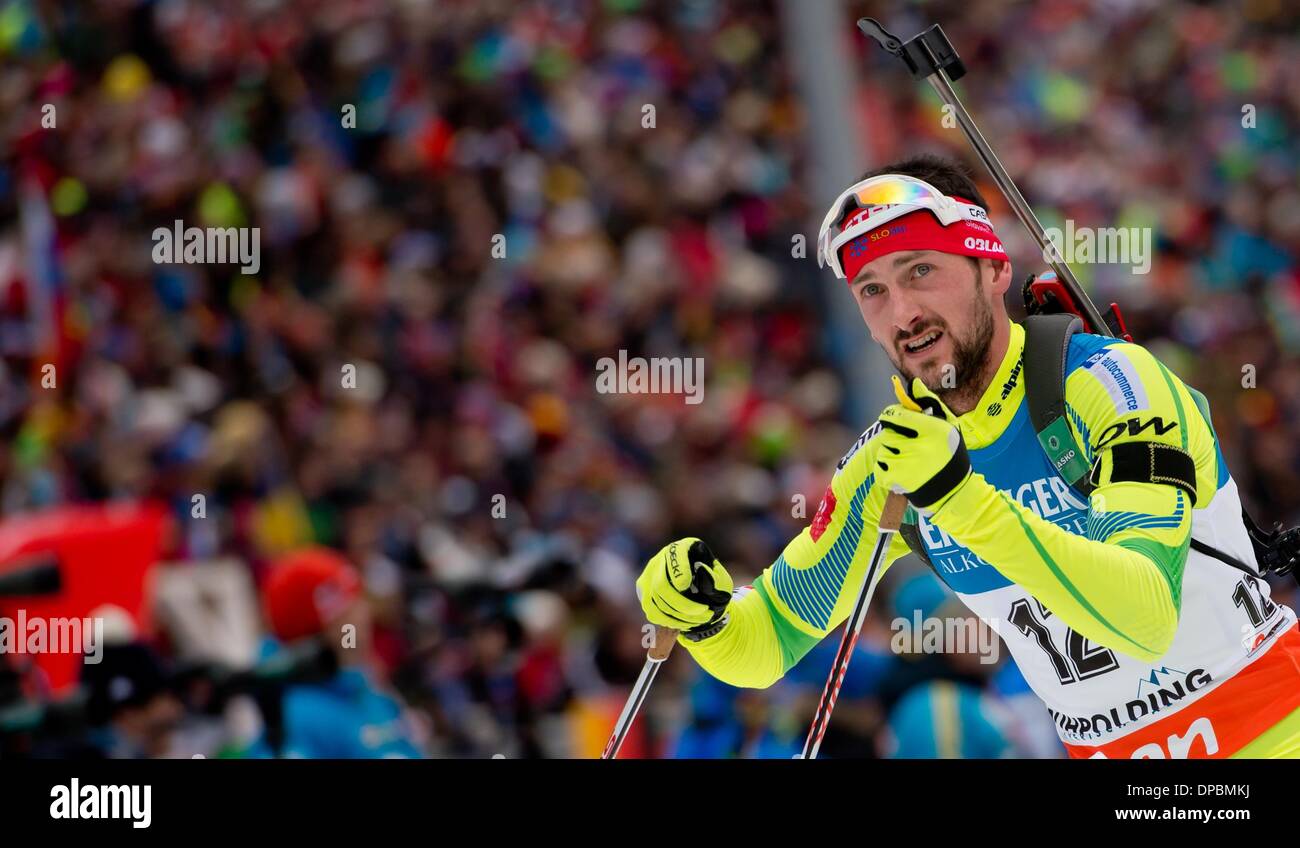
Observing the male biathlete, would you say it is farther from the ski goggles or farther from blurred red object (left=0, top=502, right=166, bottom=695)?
blurred red object (left=0, top=502, right=166, bottom=695)

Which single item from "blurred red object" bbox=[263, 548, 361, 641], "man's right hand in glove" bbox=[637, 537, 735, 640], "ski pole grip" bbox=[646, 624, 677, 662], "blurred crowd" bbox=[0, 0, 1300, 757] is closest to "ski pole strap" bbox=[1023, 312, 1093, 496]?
"man's right hand in glove" bbox=[637, 537, 735, 640]

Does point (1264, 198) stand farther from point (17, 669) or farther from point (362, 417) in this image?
point (17, 669)

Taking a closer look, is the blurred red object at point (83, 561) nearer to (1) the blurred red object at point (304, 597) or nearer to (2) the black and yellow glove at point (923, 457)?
(1) the blurred red object at point (304, 597)

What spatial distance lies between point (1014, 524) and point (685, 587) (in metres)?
0.94

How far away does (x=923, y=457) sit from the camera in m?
3.11

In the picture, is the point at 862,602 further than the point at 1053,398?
Yes

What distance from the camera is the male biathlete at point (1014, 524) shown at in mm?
3143

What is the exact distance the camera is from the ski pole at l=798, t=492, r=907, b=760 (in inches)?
135

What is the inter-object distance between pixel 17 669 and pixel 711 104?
447 centimetres

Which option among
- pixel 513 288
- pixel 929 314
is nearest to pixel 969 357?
pixel 929 314

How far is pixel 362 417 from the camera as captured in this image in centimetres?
785

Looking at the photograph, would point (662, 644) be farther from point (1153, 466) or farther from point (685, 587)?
point (1153, 466)

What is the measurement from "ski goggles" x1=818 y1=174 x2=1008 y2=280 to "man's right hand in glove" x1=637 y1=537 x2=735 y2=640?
70 centimetres
